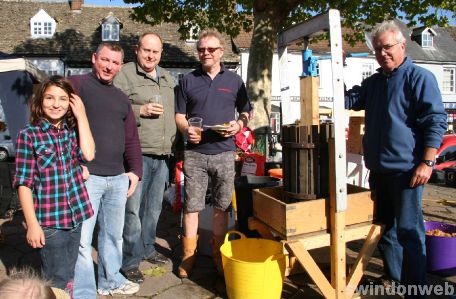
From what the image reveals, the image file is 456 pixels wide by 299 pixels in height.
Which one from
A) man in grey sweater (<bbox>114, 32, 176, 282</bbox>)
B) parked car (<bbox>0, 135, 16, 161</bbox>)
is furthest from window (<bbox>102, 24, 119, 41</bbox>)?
man in grey sweater (<bbox>114, 32, 176, 282</bbox>)

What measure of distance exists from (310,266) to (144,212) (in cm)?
181

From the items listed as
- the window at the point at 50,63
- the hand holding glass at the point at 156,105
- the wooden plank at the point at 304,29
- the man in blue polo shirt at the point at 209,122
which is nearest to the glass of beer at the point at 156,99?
the hand holding glass at the point at 156,105

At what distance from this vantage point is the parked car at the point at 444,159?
9.29 meters

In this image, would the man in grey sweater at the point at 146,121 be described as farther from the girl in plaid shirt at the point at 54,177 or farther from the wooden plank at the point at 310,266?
the wooden plank at the point at 310,266

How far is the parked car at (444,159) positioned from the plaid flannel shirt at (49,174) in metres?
8.94

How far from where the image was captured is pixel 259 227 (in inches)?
130

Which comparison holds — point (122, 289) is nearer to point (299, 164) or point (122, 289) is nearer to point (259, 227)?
point (259, 227)

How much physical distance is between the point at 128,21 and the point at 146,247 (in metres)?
26.7

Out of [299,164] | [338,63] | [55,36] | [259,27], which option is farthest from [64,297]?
[55,36]

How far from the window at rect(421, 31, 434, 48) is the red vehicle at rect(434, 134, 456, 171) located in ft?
83.0

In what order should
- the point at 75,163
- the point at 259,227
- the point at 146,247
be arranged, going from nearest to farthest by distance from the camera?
1. the point at 75,163
2. the point at 259,227
3. the point at 146,247

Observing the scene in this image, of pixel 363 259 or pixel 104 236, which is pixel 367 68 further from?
pixel 104 236

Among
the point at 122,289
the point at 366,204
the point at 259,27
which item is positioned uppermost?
the point at 259,27

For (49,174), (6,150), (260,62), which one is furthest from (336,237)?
(6,150)
